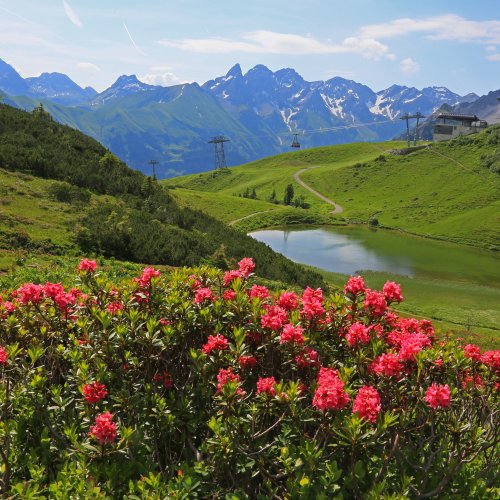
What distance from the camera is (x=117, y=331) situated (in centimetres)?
701

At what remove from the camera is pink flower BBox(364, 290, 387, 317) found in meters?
A: 7.75

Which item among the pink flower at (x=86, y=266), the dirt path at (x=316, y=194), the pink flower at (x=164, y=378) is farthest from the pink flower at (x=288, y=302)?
the dirt path at (x=316, y=194)

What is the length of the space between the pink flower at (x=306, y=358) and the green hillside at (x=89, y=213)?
19.9m

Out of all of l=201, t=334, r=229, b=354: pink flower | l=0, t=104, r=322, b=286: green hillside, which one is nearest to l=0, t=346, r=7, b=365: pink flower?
l=201, t=334, r=229, b=354: pink flower

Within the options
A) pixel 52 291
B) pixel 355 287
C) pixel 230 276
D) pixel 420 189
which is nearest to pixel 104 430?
pixel 52 291

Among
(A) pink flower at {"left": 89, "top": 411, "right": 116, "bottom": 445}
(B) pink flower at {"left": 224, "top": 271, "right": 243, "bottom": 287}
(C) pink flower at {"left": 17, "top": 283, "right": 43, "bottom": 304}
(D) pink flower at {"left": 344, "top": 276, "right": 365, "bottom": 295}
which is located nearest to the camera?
(A) pink flower at {"left": 89, "top": 411, "right": 116, "bottom": 445}

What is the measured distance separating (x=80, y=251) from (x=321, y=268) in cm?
5252

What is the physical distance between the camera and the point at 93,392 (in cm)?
625

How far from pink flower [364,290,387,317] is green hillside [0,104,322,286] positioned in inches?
795

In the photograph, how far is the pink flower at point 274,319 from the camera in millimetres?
7020

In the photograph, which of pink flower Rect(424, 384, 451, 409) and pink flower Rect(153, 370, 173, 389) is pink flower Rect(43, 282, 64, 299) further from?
pink flower Rect(424, 384, 451, 409)

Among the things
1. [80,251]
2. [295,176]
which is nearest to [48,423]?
[80,251]

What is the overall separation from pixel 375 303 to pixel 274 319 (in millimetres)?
2027

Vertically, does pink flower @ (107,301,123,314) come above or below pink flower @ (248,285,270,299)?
below
